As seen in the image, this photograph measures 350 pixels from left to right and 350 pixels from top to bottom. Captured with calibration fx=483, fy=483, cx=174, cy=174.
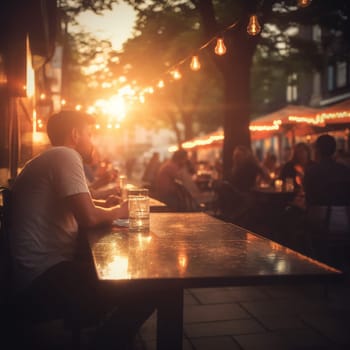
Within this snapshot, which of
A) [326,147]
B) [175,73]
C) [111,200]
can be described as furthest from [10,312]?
[175,73]

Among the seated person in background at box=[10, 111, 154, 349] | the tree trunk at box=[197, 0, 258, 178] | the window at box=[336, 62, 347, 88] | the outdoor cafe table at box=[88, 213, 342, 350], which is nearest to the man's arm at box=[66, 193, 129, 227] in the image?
the seated person in background at box=[10, 111, 154, 349]

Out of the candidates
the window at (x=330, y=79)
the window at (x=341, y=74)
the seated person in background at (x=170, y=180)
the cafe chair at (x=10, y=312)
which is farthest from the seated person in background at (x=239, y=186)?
the window at (x=330, y=79)

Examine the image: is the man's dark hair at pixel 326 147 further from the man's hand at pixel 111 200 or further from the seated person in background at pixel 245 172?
the seated person in background at pixel 245 172

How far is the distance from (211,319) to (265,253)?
2.15 m

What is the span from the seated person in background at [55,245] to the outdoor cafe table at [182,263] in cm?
16

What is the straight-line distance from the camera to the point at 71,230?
2.96m

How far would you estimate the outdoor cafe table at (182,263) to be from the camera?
1.95 meters

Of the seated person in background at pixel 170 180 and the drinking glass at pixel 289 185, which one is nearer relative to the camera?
the drinking glass at pixel 289 185

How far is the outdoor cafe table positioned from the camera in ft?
6.40

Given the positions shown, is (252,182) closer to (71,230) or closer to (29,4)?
(29,4)

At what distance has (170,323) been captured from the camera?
235cm

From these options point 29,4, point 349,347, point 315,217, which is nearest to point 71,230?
point 349,347

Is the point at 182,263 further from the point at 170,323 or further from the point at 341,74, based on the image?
the point at 341,74

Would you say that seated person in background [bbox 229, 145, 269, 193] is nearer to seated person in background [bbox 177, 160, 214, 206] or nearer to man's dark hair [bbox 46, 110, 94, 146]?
seated person in background [bbox 177, 160, 214, 206]
